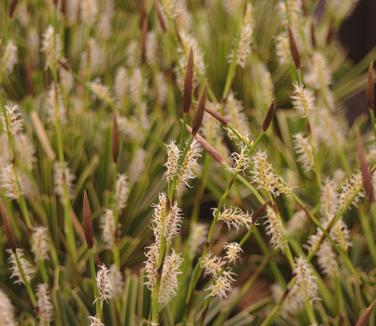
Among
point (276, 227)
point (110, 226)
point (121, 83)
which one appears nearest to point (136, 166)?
point (121, 83)

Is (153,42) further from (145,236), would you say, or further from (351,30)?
(351,30)

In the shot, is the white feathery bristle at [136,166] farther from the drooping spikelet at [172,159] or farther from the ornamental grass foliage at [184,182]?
the drooping spikelet at [172,159]

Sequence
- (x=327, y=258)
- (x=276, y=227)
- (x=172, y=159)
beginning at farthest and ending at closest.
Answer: (x=327, y=258) < (x=276, y=227) < (x=172, y=159)

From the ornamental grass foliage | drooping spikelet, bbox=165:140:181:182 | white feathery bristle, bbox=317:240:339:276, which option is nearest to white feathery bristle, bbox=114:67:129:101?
the ornamental grass foliage

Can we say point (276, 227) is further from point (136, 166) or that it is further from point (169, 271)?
point (136, 166)

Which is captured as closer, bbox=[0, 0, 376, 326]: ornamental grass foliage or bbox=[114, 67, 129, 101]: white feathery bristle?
bbox=[0, 0, 376, 326]: ornamental grass foliage

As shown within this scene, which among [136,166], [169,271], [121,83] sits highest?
[121,83]

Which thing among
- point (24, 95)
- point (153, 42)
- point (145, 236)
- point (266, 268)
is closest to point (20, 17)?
point (24, 95)

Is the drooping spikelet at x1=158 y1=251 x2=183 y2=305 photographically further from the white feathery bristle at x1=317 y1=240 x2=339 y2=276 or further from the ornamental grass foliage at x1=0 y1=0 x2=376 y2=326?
the white feathery bristle at x1=317 y1=240 x2=339 y2=276
